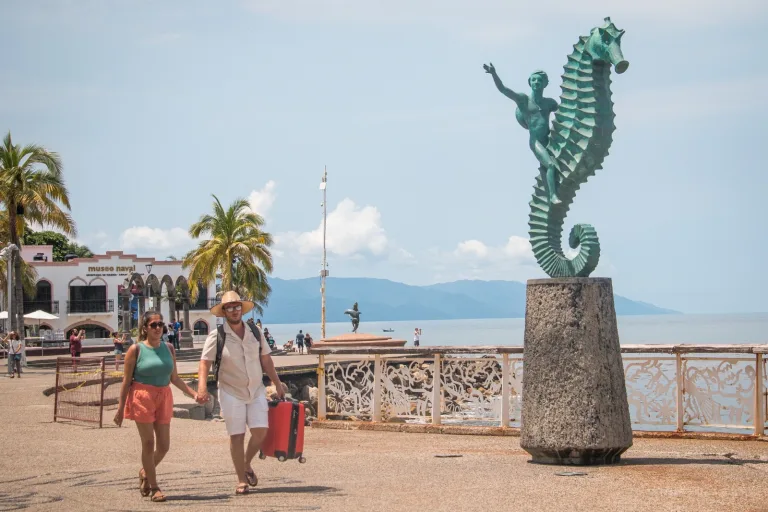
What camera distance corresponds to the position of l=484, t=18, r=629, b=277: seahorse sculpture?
10.2 m

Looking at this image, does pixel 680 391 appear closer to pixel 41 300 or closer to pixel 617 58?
pixel 617 58

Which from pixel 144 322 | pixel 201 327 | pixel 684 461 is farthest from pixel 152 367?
pixel 201 327

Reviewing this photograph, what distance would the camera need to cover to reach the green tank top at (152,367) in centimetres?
860

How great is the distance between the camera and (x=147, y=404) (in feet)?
27.9

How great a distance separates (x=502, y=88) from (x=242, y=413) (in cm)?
476

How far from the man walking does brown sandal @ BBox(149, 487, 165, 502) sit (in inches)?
24.0

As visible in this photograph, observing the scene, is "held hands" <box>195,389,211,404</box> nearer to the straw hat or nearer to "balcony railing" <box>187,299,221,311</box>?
the straw hat

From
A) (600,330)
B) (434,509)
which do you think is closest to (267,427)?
(434,509)

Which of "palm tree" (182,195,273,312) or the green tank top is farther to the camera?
"palm tree" (182,195,273,312)

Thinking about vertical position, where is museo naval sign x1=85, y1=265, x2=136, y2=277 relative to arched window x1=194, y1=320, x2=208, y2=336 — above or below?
above

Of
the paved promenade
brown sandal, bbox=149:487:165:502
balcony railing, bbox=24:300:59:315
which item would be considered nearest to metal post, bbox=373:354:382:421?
the paved promenade

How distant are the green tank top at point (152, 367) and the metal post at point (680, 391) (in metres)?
6.10

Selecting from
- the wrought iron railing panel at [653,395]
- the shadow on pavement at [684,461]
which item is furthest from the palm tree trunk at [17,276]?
the shadow on pavement at [684,461]

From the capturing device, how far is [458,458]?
35.0 feet
